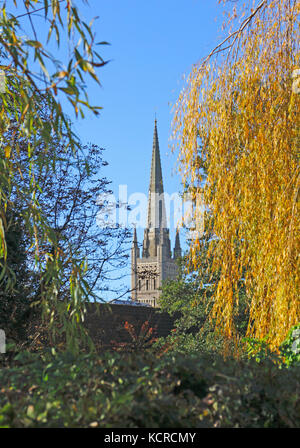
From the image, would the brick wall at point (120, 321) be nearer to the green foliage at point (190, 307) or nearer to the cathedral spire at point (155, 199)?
the green foliage at point (190, 307)

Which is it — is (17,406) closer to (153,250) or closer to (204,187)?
(204,187)

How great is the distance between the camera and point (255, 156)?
5.06m

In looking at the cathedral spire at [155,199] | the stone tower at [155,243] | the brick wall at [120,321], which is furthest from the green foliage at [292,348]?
the cathedral spire at [155,199]

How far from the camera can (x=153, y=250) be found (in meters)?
63.2

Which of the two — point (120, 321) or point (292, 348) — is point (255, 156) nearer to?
point (292, 348)

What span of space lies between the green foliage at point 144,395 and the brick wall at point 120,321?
6.13 meters

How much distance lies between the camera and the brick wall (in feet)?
30.6

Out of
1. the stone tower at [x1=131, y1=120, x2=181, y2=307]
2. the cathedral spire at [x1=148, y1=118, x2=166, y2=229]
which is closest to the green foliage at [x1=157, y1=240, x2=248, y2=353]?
the stone tower at [x1=131, y1=120, x2=181, y2=307]

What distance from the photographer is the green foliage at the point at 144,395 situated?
192cm

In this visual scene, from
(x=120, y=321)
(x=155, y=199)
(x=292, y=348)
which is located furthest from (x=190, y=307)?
(x=155, y=199)

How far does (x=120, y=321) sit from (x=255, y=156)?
6.16 m

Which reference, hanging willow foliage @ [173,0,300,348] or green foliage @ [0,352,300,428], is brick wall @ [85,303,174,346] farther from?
green foliage @ [0,352,300,428]

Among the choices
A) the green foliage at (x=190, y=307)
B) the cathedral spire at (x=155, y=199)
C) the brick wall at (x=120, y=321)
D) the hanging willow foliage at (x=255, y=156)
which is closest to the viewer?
the hanging willow foliage at (x=255, y=156)

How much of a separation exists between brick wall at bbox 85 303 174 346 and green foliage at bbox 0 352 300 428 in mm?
6128
